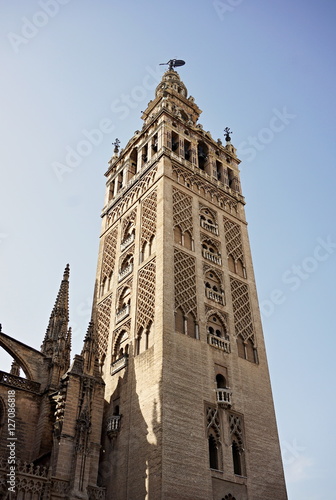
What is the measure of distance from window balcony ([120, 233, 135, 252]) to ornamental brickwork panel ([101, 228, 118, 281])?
0.87 meters

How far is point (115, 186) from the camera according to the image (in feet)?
106

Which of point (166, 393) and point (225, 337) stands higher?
point (225, 337)

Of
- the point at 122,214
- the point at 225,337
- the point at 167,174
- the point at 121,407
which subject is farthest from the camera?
the point at 122,214

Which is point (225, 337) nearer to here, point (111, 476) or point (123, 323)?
point (123, 323)

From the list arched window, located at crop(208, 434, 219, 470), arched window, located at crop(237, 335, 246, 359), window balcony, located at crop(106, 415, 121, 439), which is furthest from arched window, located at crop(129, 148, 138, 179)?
arched window, located at crop(208, 434, 219, 470)

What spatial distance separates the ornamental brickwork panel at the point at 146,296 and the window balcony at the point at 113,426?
382cm

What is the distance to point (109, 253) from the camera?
2872 centimetres

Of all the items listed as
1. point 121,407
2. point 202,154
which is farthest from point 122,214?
point 121,407

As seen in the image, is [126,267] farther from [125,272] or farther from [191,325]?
[191,325]

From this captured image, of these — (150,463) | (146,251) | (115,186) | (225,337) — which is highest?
(115,186)

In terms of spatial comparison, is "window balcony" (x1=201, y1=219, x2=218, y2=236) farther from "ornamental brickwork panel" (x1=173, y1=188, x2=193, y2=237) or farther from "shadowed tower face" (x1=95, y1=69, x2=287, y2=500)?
"ornamental brickwork panel" (x1=173, y1=188, x2=193, y2=237)

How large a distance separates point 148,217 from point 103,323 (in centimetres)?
588

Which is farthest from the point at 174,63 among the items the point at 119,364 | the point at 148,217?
the point at 119,364

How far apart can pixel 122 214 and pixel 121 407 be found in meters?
12.1
